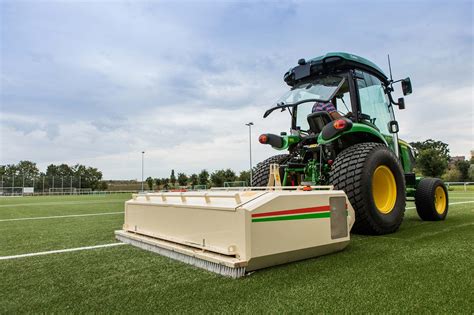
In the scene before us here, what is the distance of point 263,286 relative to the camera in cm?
226

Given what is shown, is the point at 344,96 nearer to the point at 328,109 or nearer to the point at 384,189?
the point at 328,109

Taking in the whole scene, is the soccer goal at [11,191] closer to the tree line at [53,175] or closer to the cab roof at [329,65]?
the tree line at [53,175]

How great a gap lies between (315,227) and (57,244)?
11.0 feet

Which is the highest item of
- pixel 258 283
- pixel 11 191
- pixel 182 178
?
pixel 182 178

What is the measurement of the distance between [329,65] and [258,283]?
3.52m

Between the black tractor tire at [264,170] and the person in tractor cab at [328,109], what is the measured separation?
0.85 metres

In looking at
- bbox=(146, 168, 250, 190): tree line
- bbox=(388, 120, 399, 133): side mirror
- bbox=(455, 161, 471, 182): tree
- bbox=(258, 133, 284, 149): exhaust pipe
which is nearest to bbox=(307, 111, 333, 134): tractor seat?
bbox=(258, 133, 284, 149): exhaust pipe

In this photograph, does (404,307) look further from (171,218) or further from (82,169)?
(82,169)

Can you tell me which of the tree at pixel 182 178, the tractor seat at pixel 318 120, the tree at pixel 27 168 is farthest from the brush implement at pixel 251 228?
the tree at pixel 27 168

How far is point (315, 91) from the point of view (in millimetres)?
4797

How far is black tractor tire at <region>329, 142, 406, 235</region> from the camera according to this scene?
3723mm

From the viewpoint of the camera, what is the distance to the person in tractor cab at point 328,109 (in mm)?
4695

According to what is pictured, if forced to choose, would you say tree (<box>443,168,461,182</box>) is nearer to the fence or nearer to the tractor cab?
the tractor cab

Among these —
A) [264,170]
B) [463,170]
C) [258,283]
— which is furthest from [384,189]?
[463,170]
